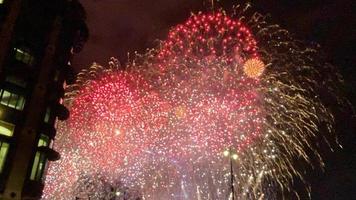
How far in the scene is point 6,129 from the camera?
111ft

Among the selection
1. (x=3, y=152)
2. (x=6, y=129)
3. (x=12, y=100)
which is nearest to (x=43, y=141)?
(x=6, y=129)

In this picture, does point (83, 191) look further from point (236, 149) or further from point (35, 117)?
point (236, 149)

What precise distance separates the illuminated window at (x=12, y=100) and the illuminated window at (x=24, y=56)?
10.6 ft

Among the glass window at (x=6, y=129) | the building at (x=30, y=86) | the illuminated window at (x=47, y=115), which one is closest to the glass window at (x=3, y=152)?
the building at (x=30, y=86)

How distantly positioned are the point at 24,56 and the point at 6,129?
6643 millimetres

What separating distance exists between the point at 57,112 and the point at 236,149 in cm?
1726

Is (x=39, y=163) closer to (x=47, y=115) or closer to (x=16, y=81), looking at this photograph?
(x=47, y=115)

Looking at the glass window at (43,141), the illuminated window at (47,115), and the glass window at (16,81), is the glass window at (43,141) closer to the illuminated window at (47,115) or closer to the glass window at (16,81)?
the illuminated window at (47,115)

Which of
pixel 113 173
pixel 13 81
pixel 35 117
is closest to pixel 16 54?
pixel 13 81

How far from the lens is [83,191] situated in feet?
148

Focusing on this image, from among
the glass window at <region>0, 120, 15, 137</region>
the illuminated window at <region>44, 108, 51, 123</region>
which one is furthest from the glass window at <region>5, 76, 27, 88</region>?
the glass window at <region>0, 120, 15, 137</region>

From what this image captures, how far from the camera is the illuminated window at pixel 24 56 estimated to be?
116ft

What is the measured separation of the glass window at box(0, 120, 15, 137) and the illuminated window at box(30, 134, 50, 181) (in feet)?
9.67

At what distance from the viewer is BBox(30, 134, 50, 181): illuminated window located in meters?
35.3
